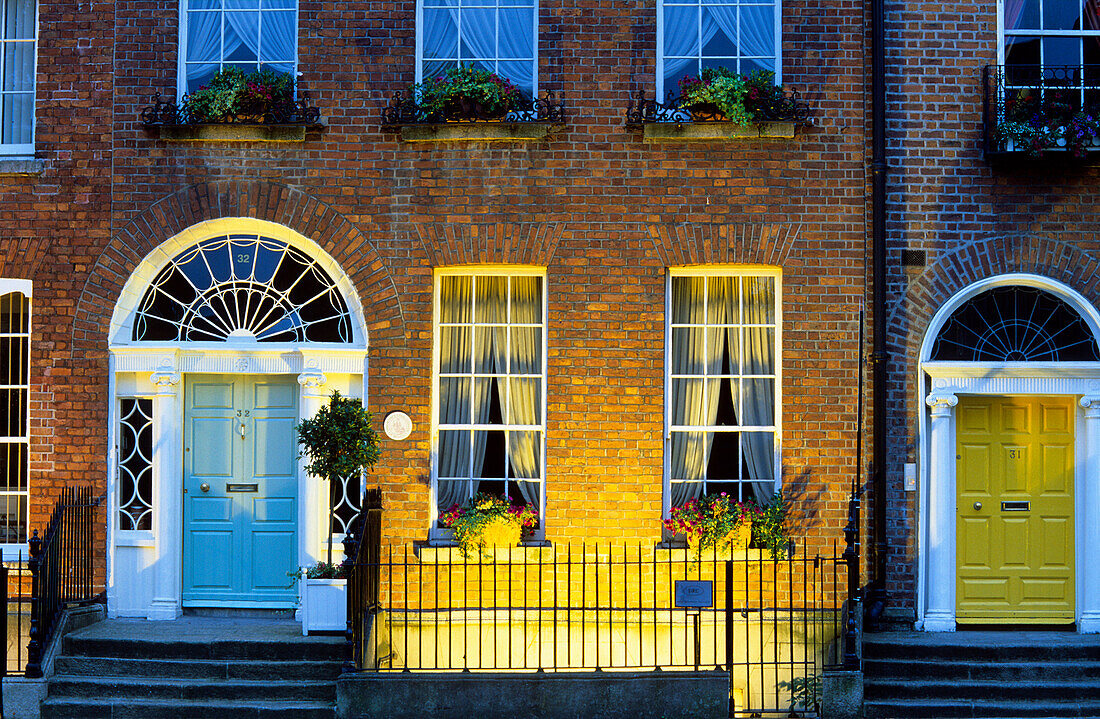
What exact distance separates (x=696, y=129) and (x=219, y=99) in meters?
4.23

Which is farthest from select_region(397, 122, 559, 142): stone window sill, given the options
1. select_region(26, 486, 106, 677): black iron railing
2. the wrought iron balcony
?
select_region(26, 486, 106, 677): black iron railing

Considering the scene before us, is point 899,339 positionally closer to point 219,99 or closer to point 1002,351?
point 1002,351

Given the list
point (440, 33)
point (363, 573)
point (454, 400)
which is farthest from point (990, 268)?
point (363, 573)

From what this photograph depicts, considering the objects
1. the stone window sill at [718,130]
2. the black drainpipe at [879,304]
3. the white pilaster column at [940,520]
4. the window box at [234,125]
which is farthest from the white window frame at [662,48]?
the white pilaster column at [940,520]

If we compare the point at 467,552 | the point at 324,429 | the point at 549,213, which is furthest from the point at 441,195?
the point at 467,552

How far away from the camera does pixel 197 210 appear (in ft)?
32.3

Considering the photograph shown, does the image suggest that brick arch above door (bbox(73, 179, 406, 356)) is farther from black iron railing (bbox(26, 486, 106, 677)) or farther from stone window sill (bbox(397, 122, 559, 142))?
black iron railing (bbox(26, 486, 106, 677))

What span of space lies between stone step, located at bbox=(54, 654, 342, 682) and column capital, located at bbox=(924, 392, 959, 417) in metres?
5.46

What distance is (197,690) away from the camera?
856cm

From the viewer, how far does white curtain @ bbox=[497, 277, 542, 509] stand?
32.2 feet

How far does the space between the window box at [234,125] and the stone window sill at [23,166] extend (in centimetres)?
105

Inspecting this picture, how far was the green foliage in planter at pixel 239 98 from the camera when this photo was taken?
9664 millimetres

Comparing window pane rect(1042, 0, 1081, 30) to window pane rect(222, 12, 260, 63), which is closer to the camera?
window pane rect(1042, 0, 1081, 30)

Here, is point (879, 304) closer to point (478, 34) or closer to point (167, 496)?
point (478, 34)
